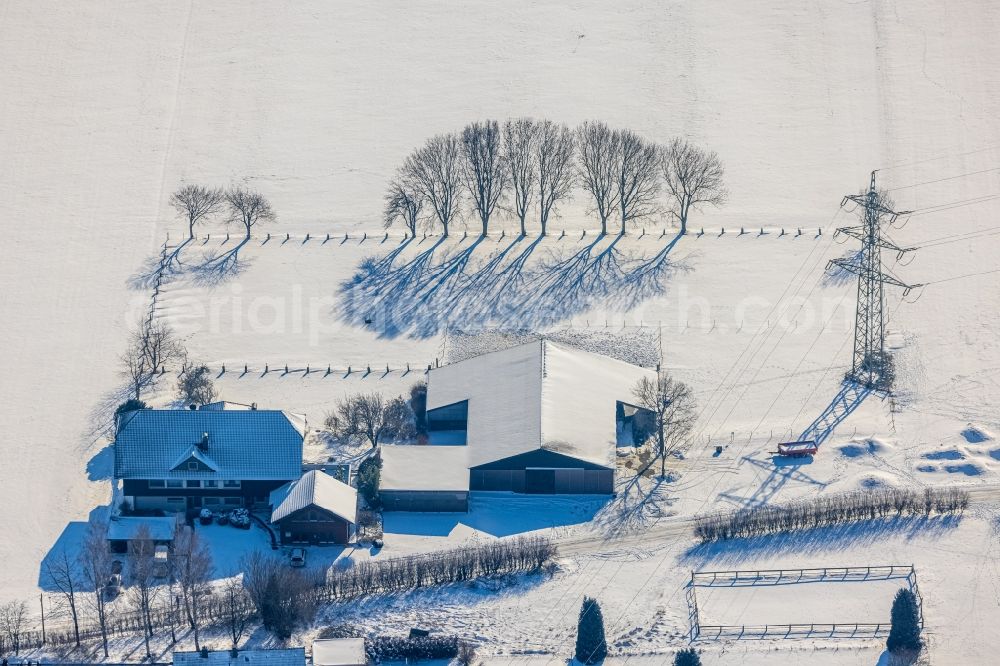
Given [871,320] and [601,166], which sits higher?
[601,166]

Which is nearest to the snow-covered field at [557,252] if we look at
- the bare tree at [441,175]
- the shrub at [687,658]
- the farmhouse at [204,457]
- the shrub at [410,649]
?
the shrub at [410,649]

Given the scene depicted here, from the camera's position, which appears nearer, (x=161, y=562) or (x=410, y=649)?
(x=410, y=649)

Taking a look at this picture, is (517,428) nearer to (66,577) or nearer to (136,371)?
(136,371)

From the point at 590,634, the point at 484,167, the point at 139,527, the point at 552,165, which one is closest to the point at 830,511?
the point at 590,634

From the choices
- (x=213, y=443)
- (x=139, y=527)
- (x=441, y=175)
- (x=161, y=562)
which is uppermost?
(x=441, y=175)

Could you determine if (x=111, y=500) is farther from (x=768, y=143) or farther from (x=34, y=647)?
(x=768, y=143)

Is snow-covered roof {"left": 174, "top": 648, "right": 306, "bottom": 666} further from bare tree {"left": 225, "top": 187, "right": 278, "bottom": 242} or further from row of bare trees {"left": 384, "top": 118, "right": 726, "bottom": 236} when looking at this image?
row of bare trees {"left": 384, "top": 118, "right": 726, "bottom": 236}

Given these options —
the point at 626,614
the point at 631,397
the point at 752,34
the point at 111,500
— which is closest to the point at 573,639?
the point at 626,614
